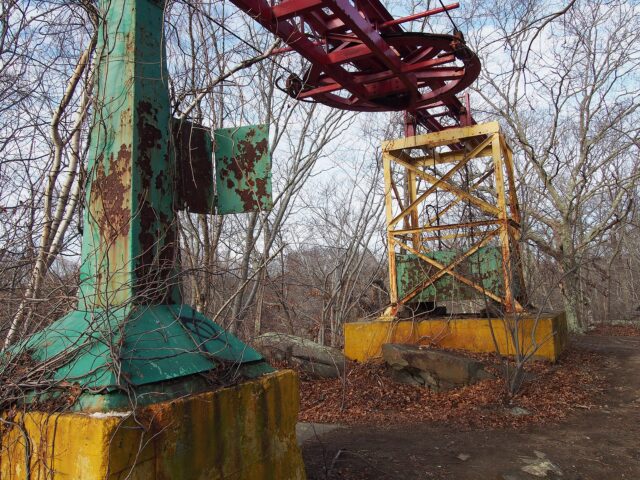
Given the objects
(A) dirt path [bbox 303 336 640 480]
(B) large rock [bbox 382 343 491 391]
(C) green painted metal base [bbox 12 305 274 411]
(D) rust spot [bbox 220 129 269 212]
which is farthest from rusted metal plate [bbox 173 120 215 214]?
(B) large rock [bbox 382 343 491 391]

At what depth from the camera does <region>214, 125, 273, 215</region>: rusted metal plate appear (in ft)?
9.68

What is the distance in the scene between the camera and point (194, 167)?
2914mm

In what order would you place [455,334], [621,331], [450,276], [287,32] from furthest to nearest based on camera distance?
[621,331], [450,276], [455,334], [287,32]

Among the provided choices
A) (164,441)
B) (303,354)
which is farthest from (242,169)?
(303,354)

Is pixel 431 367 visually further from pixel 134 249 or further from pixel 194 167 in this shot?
pixel 134 249

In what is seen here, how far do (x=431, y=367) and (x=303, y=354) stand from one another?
237 centimetres

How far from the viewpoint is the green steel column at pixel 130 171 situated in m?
2.36

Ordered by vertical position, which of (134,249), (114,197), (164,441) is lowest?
(164,441)

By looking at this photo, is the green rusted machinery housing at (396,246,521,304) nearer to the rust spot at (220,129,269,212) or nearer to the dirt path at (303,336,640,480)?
the dirt path at (303,336,640,480)

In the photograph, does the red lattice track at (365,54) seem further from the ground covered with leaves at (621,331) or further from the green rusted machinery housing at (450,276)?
the ground covered with leaves at (621,331)

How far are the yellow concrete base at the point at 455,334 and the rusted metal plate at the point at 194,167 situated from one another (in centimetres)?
579

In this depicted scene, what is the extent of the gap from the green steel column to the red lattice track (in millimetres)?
2578

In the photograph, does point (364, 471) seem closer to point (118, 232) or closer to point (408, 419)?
point (408, 419)

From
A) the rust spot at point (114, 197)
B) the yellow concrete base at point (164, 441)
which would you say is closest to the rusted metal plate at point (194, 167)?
the rust spot at point (114, 197)
